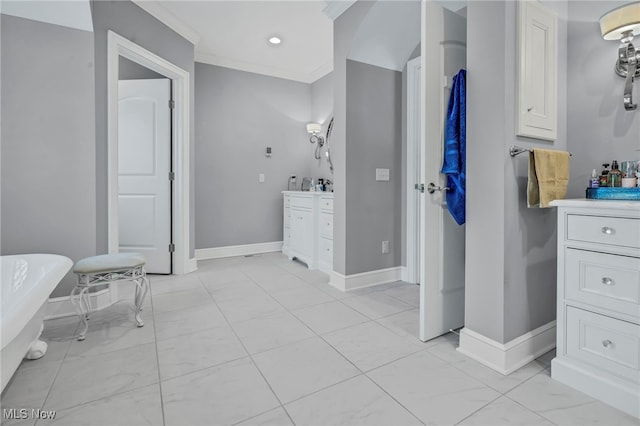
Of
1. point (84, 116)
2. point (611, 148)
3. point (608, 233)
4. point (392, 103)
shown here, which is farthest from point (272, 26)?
point (608, 233)

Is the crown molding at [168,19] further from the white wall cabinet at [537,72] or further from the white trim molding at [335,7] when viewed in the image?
the white wall cabinet at [537,72]

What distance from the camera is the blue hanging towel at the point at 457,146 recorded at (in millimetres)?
1829

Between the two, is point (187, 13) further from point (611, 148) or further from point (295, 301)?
point (611, 148)

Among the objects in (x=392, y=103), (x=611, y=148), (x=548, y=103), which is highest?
(x=392, y=103)

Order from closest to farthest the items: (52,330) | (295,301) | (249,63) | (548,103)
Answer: (548,103), (52,330), (295,301), (249,63)

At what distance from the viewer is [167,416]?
130 centimetres

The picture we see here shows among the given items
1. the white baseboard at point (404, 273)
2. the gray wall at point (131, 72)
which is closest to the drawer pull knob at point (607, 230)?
the white baseboard at point (404, 273)

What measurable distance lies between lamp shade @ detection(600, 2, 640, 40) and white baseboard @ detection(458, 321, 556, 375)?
1577 millimetres

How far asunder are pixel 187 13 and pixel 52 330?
295cm

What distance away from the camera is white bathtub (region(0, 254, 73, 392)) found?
1.21 meters

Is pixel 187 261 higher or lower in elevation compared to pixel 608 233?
lower

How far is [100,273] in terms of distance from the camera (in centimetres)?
204

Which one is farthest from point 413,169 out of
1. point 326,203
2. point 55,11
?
point 55,11

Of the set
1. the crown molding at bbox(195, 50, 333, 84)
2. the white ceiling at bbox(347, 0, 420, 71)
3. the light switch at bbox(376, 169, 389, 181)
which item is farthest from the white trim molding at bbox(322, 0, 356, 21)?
the light switch at bbox(376, 169, 389, 181)
